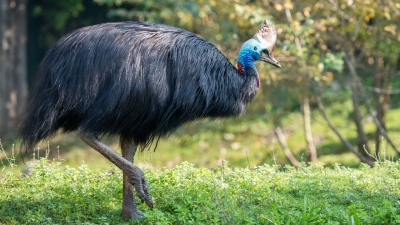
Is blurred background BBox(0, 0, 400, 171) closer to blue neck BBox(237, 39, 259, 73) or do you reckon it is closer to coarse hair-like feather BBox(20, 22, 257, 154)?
coarse hair-like feather BBox(20, 22, 257, 154)

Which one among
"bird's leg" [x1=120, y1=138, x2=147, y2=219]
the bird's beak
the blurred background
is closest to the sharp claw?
"bird's leg" [x1=120, y1=138, x2=147, y2=219]

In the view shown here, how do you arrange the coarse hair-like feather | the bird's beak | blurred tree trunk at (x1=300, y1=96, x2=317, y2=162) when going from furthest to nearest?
blurred tree trunk at (x1=300, y1=96, x2=317, y2=162), the bird's beak, the coarse hair-like feather

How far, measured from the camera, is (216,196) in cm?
536

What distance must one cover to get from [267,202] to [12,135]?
10644 mm

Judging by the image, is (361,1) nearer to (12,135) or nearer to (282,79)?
(282,79)

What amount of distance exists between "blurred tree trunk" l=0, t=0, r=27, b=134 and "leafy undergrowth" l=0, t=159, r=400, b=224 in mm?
9546

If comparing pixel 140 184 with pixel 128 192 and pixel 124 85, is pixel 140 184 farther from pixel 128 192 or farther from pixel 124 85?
pixel 124 85

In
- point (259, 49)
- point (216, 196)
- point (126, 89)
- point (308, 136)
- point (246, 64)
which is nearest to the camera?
point (126, 89)

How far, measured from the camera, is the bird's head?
222 inches

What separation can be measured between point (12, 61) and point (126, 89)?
1118 cm

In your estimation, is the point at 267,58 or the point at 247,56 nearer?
the point at 247,56

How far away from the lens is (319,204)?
5.25 m

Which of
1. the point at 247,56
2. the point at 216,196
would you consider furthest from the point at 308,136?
the point at 216,196

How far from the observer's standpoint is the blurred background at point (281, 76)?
8969 millimetres
